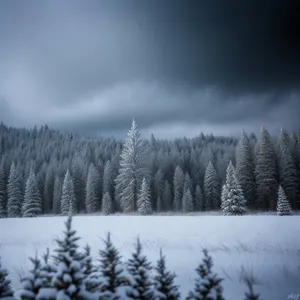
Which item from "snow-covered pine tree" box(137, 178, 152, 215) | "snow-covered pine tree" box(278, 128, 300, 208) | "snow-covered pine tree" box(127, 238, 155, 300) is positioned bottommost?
"snow-covered pine tree" box(127, 238, 155, 300)

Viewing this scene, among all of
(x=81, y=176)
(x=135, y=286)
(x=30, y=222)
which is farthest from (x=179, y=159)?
(x=135, y=286)

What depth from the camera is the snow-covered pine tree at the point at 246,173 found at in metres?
39.3

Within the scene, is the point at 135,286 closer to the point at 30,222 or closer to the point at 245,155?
the point at 30,222

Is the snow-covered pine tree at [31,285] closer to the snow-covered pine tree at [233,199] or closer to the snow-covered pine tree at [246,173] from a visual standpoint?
the snow-covered pine tree at [233,199]

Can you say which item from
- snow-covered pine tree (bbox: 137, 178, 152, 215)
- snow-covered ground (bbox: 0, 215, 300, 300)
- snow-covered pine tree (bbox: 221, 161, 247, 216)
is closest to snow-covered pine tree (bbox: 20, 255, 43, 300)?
snow-covered ground (bbox: 0, 215, 300, 300)

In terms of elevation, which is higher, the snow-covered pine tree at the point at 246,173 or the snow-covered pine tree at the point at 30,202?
the snow-covered pine tree at the point at 246,173

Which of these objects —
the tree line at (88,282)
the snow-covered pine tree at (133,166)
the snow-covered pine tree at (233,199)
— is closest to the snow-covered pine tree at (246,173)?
the snow-covered pine tree at (233,199)

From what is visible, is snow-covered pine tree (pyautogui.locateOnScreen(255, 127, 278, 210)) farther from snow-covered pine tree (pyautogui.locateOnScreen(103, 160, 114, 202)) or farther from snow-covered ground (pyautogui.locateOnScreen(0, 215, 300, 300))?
snow-covered ground (pyautogui.locateOnScreen(0, 215, 300, 300))

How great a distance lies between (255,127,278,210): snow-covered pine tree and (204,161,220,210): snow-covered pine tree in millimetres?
12468

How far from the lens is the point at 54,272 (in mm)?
5215

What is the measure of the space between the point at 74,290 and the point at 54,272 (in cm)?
61

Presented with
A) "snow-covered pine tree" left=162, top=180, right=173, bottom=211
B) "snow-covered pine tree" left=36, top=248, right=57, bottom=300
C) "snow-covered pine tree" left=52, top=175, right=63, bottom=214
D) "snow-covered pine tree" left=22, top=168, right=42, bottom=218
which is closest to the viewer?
"snow-covered pine tree" left=36, top=248, right=57, bottom=300

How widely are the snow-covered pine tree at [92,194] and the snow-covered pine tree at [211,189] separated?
20.3 meters

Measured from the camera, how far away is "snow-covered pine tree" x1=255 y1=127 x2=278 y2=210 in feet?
122
